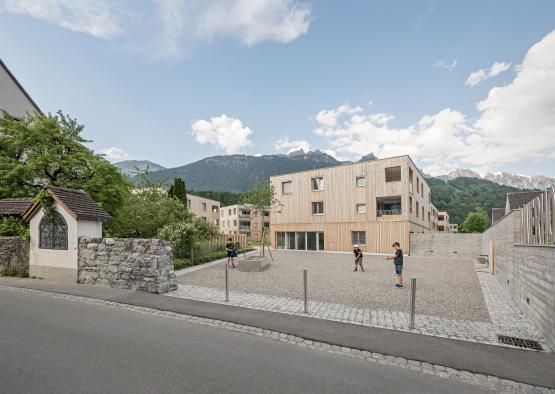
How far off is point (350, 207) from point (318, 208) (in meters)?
3.62

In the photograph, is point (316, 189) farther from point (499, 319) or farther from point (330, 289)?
point (499, 319)

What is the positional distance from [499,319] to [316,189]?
2248cm

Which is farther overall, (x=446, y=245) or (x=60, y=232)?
(x=446, y=245)

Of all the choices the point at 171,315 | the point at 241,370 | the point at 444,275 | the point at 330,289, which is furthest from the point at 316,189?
the point at 241,370

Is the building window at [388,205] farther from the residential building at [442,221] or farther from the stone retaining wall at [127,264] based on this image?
the residential building at [442,221]

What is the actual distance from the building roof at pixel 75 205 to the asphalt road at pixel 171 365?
4.63 meters

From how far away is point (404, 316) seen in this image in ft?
21.9

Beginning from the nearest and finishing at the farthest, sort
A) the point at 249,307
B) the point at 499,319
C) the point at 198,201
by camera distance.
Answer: the point at 499,319
the point at 249,307
the point at 198,201

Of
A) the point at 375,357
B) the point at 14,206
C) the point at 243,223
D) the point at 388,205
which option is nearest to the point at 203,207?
the point at 243,223

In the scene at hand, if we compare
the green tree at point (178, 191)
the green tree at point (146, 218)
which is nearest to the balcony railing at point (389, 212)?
the green tree at point (146, 218)

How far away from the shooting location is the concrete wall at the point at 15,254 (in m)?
11.2

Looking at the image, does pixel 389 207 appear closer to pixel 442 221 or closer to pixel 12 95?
pixel 12 95

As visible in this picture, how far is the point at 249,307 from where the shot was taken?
7336 mm

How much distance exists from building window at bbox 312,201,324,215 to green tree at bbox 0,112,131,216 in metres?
18.4
